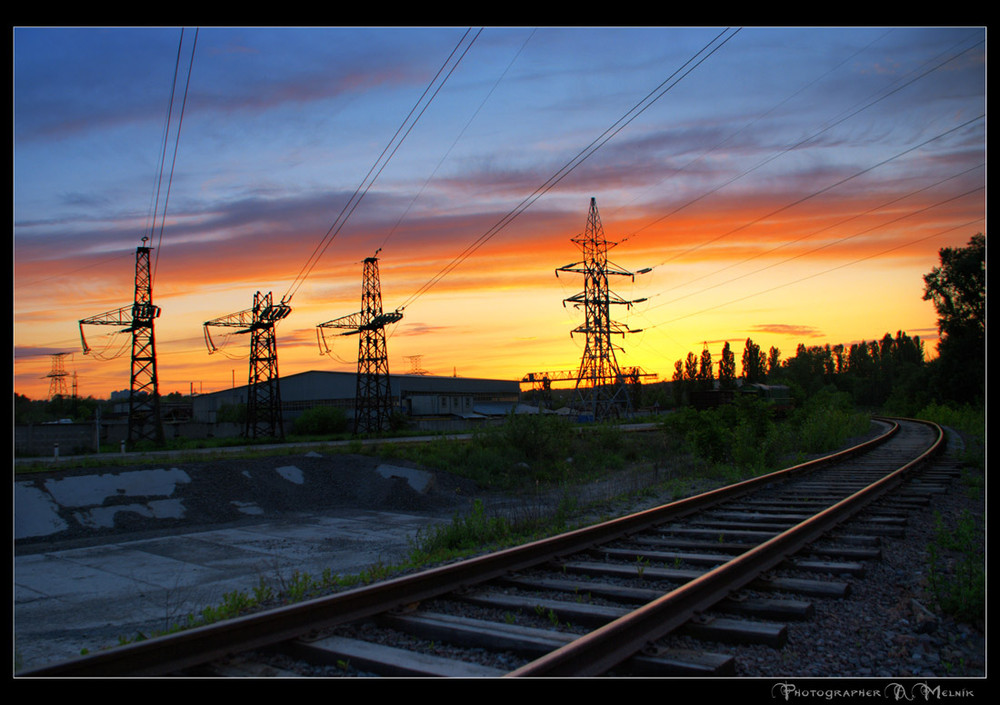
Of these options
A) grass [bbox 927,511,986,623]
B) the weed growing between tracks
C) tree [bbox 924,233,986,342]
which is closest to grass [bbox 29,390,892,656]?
the weed growing between tracks

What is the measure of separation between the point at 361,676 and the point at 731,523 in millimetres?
6648

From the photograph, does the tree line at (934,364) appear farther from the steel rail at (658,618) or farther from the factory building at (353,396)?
the factory building at (353,396)

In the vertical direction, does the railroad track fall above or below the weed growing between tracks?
above

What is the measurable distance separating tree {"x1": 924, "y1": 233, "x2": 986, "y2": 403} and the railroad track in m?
56.2

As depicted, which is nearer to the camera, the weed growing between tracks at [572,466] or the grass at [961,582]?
the grass at [961,582]

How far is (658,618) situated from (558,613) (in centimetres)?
→ 83

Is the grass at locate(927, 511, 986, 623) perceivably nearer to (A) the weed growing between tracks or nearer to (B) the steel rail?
(B) the steel rail

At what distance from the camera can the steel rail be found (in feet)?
12.9

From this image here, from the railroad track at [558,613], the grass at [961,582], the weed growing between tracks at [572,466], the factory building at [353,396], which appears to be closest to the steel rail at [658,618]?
the railroad track at [558,613]

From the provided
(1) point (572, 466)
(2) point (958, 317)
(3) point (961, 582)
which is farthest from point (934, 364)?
(3) point (961, 582)

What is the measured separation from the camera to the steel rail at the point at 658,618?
12.9ft

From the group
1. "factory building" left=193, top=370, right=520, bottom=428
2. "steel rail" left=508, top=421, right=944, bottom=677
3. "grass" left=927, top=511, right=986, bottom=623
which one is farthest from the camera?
"factory building" left=193, top=370, right=520, bottom=428

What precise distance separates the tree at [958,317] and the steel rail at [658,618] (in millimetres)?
56605
